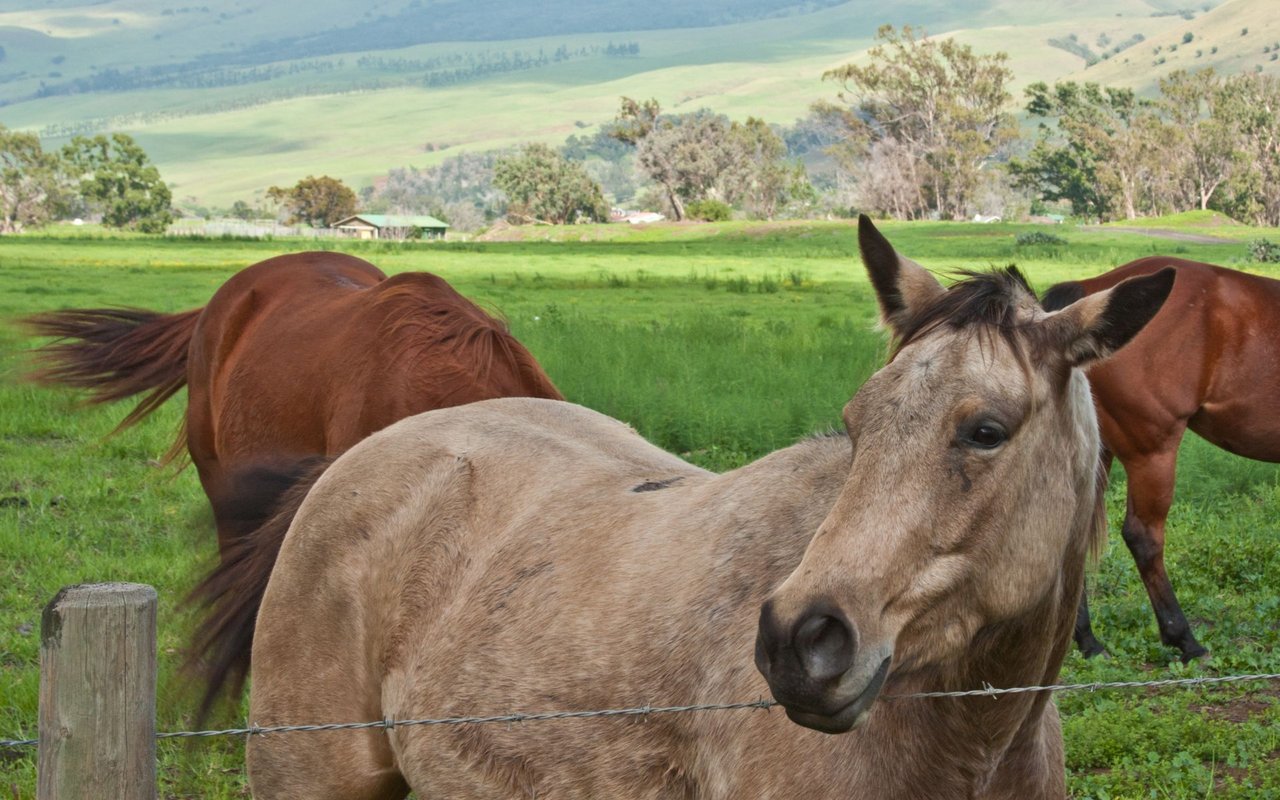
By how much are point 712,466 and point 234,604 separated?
668 centimetres

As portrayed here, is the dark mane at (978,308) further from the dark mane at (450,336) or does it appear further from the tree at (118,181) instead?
the tree at (118,181)

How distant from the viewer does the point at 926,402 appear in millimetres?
2299

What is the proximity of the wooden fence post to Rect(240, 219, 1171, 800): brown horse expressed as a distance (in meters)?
0.99

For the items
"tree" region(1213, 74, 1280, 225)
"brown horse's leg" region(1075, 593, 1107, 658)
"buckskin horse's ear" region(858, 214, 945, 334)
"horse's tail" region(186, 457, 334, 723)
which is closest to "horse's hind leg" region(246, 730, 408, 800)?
"horse's tail" region(186, 457, 334, 723)

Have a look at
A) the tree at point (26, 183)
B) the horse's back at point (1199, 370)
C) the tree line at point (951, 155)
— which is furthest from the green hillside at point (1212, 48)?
the horse's back at point (1199, 370)

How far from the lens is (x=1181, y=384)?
679 cm

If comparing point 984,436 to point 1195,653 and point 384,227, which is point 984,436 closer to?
point 1195,653

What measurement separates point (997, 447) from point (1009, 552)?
0.21m

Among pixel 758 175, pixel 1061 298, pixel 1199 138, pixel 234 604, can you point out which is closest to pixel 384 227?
pixel 758 175

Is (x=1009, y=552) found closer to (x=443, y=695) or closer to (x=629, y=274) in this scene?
(x=443, y=695)

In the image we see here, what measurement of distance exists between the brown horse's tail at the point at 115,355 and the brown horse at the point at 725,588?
4334 mm

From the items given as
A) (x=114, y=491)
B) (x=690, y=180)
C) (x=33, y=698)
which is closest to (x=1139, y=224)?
(x=690, y=180)

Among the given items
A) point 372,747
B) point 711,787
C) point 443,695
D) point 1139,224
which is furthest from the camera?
point 1139,224

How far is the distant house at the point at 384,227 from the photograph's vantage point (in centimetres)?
7979
